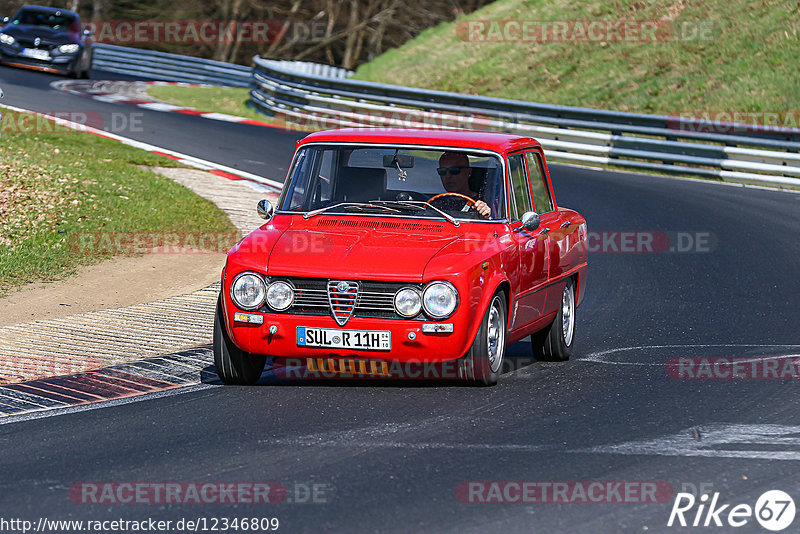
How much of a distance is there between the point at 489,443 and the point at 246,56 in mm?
47440

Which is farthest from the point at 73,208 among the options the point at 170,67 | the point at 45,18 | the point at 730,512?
the point at 170,67

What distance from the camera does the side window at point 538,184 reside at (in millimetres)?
8977

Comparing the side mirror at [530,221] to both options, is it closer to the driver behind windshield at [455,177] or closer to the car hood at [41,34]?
the driver behind windshield at [455,177]

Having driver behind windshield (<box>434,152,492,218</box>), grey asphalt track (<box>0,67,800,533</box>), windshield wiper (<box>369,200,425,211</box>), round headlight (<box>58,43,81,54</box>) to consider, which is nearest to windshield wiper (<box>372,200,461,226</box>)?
windshield wiper (<box>369,200,425,211</box>)

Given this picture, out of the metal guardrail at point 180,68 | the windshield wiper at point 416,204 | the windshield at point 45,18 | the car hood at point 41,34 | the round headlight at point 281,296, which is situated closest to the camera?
the round headlight at point 281,296

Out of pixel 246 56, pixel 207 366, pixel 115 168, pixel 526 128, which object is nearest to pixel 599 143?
pixel 526 128

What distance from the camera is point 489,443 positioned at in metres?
6.25

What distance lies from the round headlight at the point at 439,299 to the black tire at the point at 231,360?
4.05ft

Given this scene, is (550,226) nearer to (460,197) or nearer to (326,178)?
(460,197)

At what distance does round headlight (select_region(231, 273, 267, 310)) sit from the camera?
24.1 feet

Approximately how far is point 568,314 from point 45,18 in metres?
24.9

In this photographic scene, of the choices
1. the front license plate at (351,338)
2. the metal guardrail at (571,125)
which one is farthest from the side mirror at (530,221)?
the metal guardrail at (571,125)

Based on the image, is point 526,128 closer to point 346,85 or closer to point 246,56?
point 346,85

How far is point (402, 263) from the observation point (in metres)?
7.30
